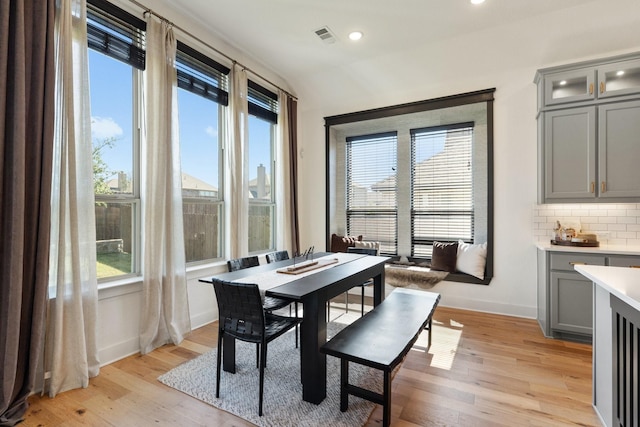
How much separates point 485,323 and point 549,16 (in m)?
3.27

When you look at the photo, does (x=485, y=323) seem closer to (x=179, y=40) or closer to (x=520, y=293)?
(x=520, y=293)

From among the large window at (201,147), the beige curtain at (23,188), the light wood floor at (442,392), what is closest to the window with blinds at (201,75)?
the large window at (201,147)

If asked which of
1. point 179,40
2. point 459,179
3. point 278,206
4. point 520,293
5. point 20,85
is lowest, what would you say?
point 520,293

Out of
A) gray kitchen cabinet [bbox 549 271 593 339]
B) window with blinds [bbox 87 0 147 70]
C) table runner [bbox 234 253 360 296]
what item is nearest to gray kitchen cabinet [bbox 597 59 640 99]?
gray kitchen cabinet [bbox 549 271 593 339]

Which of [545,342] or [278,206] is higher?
[278,206]

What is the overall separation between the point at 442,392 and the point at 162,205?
9.05 ft

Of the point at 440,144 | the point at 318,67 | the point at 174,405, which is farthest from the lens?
the point at 440,144

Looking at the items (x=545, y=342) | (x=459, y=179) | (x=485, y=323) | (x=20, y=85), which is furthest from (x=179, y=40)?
(x=545, y=342)

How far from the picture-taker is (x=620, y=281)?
162 cm

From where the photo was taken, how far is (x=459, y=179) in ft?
14.9

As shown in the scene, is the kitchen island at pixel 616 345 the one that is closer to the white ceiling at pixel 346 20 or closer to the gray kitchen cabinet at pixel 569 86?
the gray kitchen cabinet at pixel 569 86

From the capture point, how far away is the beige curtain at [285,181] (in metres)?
4.63

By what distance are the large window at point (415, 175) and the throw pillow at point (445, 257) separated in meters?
0.16

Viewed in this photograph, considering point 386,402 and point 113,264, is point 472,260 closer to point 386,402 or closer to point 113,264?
point 386,402
